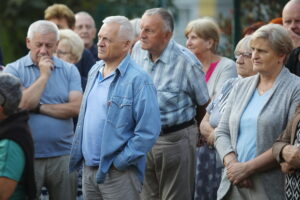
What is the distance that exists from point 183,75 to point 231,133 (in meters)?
1.75

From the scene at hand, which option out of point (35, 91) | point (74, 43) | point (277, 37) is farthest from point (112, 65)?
point (74, 43)

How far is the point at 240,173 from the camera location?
23.5ft

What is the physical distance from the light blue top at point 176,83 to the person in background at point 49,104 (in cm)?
82

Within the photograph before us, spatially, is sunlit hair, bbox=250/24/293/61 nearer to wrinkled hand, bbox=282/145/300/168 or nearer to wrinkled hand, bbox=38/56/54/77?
wrinkled hand, bbox=282/145/300/168

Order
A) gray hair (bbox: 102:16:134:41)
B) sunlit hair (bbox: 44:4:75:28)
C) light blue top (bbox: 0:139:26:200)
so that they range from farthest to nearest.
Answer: sunlit hair (bbox: 44:4:75:28) < gray hair (bbox: 102:16:134:41) < light blue top (bbox: 0:139:26:200)

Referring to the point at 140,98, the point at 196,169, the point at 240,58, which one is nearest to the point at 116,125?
the point at 140,98

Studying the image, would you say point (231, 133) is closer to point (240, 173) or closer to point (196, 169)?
point (240, 173)

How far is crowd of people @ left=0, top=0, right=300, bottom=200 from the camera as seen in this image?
271 inches

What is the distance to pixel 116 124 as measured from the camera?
24.8 ft

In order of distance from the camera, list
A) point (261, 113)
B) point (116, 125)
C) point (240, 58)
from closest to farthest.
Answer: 1. point (261, 113)
2. point (116, 125)
3. point (240, 58)

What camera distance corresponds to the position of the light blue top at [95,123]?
25.1 feet

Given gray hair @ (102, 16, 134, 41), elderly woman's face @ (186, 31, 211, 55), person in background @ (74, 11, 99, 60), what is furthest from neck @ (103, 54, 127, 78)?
person in background @ (74, 11, 99, 60)

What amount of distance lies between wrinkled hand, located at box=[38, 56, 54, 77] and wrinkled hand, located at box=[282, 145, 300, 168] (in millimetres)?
2775

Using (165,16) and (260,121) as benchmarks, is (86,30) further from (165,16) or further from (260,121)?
(260,121)
